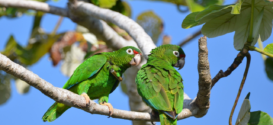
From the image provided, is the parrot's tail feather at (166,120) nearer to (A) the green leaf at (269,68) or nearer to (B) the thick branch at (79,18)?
(A) the green leaf at (269,68)

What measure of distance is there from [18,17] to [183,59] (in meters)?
3.03

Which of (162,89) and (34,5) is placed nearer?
(162,89)

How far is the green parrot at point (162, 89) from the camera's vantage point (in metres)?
1.81

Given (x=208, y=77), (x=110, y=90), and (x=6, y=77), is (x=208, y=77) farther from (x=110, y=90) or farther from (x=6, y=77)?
(x=6, y=77)

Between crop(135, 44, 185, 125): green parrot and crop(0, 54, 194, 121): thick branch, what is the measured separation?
0.09 metres

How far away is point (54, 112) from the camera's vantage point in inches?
91.6

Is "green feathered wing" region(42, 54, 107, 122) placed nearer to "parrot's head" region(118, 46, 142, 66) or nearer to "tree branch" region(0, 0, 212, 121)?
"parrot's head" region(118, 46, 142, 66)

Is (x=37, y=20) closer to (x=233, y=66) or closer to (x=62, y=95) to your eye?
(x=62, y=95)

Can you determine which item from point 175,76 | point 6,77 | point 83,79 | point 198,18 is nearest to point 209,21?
point 198,18

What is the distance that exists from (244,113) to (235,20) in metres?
0.62

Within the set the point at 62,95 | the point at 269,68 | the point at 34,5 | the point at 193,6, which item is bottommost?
the point at 62,95

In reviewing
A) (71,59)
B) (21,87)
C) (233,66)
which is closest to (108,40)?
(71,59)

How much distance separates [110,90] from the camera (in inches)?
104

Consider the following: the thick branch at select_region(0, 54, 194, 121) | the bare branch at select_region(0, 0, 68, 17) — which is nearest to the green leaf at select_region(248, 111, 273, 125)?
the thick branch at select_region(0, 54, 194, 121)
